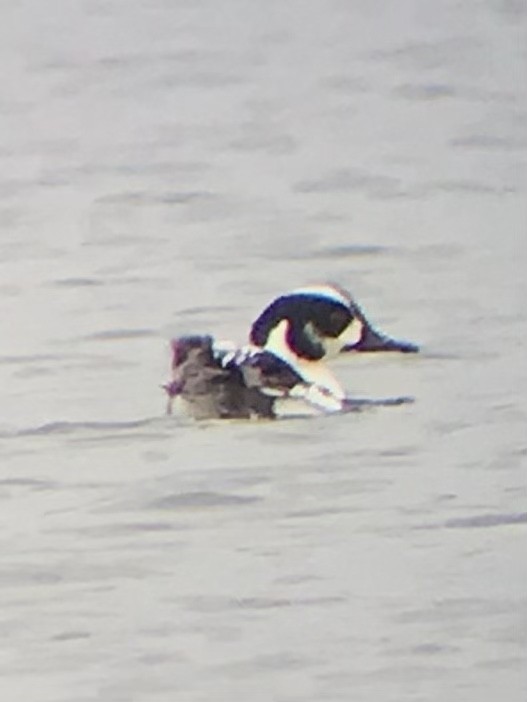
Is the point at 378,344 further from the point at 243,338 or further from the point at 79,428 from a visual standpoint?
the point at 79,428

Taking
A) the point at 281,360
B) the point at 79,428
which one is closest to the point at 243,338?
the point at 281,360

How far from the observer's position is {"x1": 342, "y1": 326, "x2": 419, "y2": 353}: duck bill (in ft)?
5.46

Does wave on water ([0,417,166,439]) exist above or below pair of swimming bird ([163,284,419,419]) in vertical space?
below

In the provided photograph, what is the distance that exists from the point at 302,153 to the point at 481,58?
21 cm

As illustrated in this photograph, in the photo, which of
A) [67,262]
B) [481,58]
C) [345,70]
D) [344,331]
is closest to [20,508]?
[67,262]

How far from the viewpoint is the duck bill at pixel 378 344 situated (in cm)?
166

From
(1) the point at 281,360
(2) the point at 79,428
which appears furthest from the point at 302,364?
(2) the point at 79,428

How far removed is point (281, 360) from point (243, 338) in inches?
1.9

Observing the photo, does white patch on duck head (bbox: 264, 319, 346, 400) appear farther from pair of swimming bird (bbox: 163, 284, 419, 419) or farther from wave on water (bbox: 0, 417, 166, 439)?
wave on water (bbox: 0, 417, 166, 439)

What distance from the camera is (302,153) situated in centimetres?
167

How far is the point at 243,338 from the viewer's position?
1662 millimetres

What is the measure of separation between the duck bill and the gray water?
0.01 m

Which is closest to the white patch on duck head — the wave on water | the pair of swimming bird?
the pair of swimming bird

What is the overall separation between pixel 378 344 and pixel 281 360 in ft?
0.34
